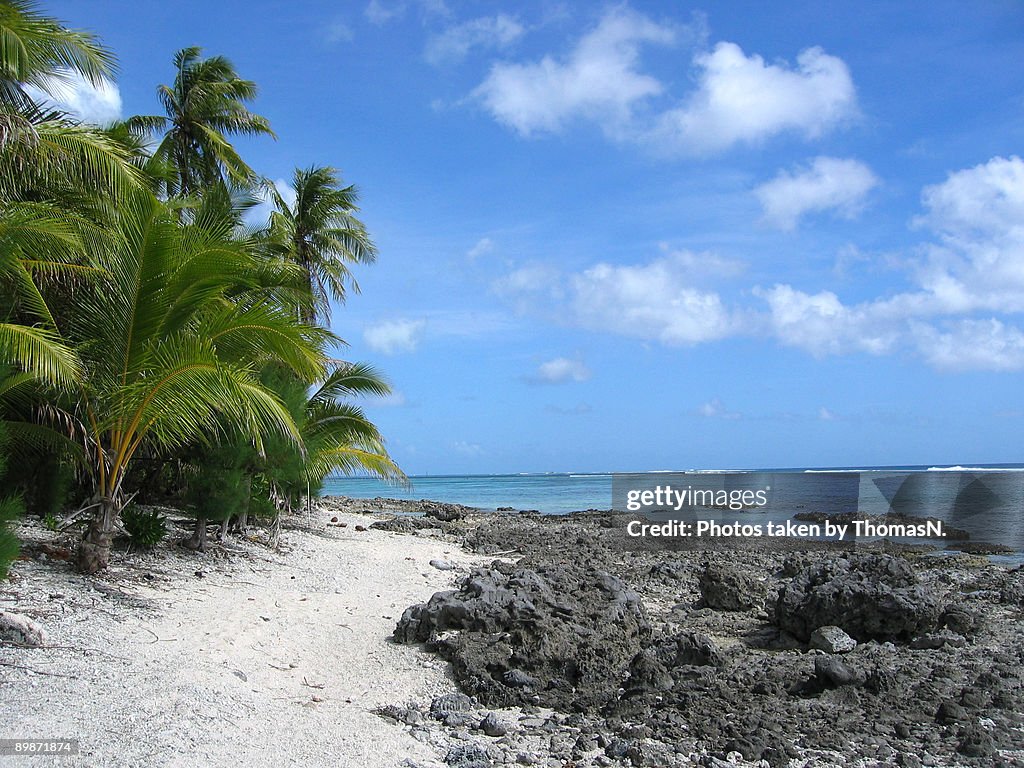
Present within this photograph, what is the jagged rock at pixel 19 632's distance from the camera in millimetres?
5354

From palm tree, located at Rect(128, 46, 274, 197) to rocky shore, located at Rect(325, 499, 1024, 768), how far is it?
14.4m

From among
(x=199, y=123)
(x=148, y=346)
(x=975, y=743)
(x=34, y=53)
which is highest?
(x=199, y=123)

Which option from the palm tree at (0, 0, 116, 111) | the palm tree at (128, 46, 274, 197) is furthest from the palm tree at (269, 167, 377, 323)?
the palm tree at (0, 0, 116, 111)

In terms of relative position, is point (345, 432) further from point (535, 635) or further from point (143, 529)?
point (535, 635)

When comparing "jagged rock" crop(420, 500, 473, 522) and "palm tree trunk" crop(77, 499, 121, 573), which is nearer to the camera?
"palm tree trunk" crop(77, 499, 121, 573)

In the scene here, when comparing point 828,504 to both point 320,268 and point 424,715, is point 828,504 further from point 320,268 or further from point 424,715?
point 424,715

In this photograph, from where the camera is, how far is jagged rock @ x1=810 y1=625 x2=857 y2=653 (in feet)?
24.0

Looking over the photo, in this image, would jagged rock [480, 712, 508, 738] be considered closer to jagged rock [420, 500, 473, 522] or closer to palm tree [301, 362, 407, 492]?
palm tree [301, 362, 407, 492]

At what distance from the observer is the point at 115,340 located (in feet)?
24.0

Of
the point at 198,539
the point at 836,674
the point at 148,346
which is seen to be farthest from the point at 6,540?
the point at 836,674

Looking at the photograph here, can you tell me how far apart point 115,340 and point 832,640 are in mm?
7380

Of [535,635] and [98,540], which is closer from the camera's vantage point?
[535,635]

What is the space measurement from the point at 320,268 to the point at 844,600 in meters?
18.4

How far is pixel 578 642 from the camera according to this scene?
6.46 meters
